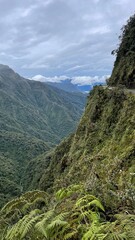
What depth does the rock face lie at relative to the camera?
41969mm

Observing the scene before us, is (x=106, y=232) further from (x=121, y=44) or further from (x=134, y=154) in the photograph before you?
(x=121, y=44)

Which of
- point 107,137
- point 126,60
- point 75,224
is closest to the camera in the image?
point 75,224

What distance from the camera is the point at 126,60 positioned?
4591 centimetres

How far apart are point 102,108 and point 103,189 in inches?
1176

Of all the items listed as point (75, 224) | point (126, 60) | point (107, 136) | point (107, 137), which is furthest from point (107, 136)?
point (75, 224)

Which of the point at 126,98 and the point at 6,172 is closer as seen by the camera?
the point at 126,98

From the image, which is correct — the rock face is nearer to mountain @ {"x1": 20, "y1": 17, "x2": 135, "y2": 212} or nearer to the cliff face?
mountain @ {"x1": 20, "y1": 17, "x2": 135, "y2": 212}

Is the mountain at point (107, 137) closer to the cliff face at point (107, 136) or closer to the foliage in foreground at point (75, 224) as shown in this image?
the cliff face at point (107, 136)

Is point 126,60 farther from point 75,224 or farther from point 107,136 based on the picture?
point 75,224

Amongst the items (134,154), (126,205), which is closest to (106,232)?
(126,205)

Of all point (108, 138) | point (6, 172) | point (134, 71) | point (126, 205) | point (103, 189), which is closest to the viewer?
point (126, 205)

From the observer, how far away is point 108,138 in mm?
28812

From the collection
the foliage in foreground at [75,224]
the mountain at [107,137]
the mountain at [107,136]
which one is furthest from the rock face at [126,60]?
the foliage in foreground at [75,224]

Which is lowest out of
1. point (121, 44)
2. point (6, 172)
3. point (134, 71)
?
point (6, 172)
